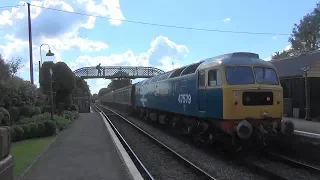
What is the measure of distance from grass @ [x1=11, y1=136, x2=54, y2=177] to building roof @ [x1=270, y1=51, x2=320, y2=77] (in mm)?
14164

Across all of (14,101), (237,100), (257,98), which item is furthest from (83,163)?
(14,101)

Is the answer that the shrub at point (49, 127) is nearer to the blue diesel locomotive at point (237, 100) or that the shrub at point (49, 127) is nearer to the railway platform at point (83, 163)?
the railway platform at point (83, 163)

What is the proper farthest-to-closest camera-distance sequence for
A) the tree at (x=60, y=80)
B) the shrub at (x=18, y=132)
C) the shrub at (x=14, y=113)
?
the tree at (x=60, y=80)
the shrub at (x=14, y=113)
the shrub at (x=18, y=132)

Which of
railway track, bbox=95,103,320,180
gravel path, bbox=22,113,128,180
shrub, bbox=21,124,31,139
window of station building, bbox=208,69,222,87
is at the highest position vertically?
window of station building, bbox=208,69,222,87

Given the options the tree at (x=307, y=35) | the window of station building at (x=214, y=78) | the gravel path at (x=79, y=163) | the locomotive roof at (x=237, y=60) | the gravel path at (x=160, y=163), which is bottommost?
the gravel path at (x=160, y=163)

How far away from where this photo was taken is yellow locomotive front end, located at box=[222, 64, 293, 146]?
465 inches

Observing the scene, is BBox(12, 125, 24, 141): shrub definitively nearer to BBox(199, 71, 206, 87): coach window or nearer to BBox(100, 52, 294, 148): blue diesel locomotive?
BBox(100, 52, 294, 148): blue diesel locomotive

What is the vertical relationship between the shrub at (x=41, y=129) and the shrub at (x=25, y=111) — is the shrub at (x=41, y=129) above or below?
below

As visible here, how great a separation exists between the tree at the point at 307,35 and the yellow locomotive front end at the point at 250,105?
174 ft

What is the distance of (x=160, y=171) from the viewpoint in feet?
37.2

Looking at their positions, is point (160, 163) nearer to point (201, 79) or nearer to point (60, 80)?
point (201, 79)

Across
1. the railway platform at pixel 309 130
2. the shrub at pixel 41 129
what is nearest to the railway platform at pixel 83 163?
the shrub at pixel 41 129

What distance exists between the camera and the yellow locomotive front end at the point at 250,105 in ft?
38.7

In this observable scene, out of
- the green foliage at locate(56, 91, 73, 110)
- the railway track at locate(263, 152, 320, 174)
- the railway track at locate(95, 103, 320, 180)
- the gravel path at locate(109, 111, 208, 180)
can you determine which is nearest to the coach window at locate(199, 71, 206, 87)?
the gravel path at locate(109, 111, 208, 180)
